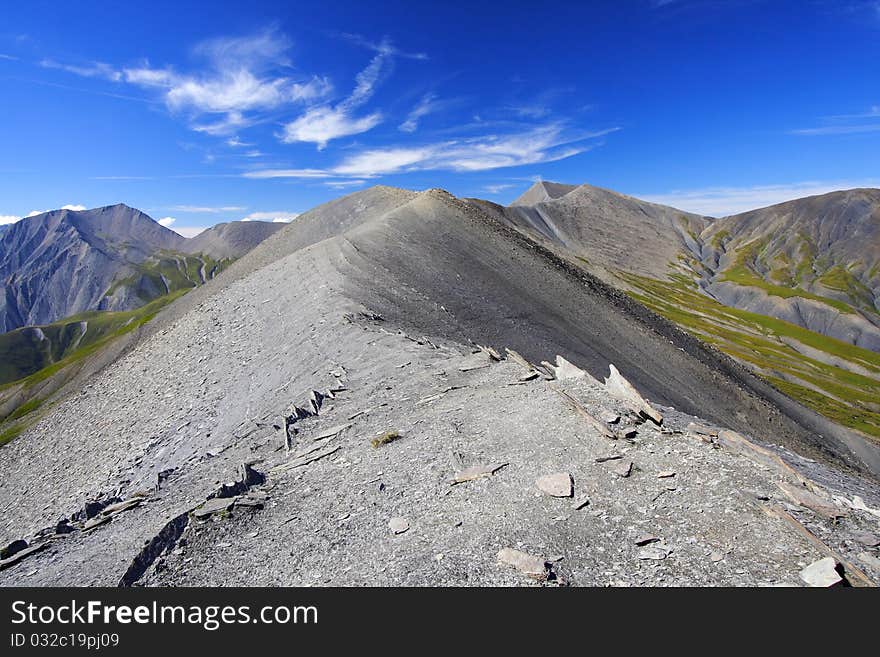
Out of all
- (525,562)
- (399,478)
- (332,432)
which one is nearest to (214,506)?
(399,478)

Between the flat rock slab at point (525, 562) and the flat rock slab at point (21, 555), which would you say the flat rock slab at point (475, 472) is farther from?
the flat rock slab at point (21, 555)

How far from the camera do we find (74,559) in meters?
14.6

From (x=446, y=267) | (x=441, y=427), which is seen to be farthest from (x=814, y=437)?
(x=441, y=427)

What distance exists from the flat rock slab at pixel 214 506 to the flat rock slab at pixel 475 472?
6793mm

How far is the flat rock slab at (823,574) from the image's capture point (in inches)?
364

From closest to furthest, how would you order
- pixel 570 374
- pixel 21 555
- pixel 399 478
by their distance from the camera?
pixel 399 478 → pixel 21 555 → pixel 570 374

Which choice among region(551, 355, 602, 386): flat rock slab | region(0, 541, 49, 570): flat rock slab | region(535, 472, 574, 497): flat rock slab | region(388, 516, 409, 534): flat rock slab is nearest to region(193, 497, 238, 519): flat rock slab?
region(388, 516, 409, 534): flat rock slab

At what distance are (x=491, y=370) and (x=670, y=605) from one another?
15.6m

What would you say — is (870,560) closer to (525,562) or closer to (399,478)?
(525,562)

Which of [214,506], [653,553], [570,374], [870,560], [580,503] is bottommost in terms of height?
[870,560]

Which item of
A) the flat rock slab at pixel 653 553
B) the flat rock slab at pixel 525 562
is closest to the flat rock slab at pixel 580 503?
the flat rock slab at pixel 653 553

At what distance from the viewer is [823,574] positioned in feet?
30.9

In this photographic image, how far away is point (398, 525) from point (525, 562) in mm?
3656

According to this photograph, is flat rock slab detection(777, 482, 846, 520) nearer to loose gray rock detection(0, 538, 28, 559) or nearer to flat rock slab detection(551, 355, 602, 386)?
flat rock slab detection(551, 355, 602, 386)
